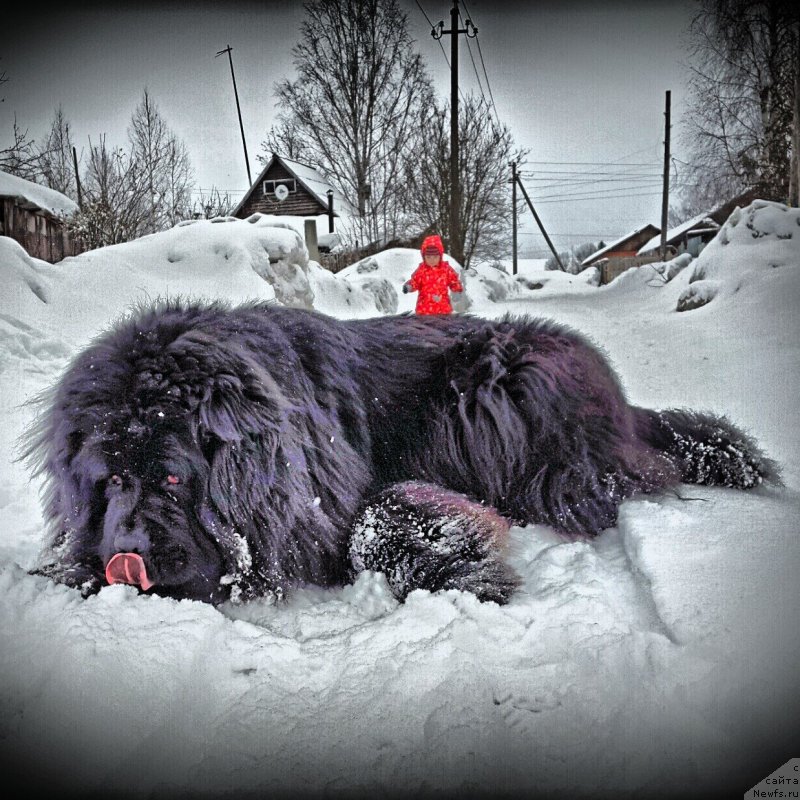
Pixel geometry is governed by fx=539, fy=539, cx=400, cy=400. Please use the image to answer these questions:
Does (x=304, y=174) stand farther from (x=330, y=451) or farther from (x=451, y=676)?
(x=451, y=676)

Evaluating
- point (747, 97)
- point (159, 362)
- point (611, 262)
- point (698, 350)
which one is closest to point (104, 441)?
point (159, 362)

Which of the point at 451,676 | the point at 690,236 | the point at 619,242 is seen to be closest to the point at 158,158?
the point at 451,676

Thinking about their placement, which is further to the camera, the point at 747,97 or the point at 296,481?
the point at 747,97

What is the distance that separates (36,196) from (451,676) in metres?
3.66

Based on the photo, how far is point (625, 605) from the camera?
1.29m

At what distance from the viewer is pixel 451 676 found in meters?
1.08

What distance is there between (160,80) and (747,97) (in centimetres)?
300

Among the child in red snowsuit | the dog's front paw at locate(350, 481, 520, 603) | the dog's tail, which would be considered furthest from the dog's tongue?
the child in red snowsuit

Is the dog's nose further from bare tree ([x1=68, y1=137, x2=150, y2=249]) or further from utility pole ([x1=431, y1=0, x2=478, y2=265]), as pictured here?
bare tree ([x1=68, y1=137, x2=150, y2=249])

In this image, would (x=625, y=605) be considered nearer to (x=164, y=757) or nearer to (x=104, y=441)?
(x=164, y=757)

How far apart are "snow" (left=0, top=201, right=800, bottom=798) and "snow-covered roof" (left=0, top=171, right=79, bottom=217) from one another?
1795 millimetres

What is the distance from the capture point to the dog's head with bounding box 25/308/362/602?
1.35 metres

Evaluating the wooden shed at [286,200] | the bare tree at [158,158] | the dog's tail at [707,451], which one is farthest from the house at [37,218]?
the dog's tail at [707,451]

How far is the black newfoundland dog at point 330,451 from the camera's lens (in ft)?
4.55
